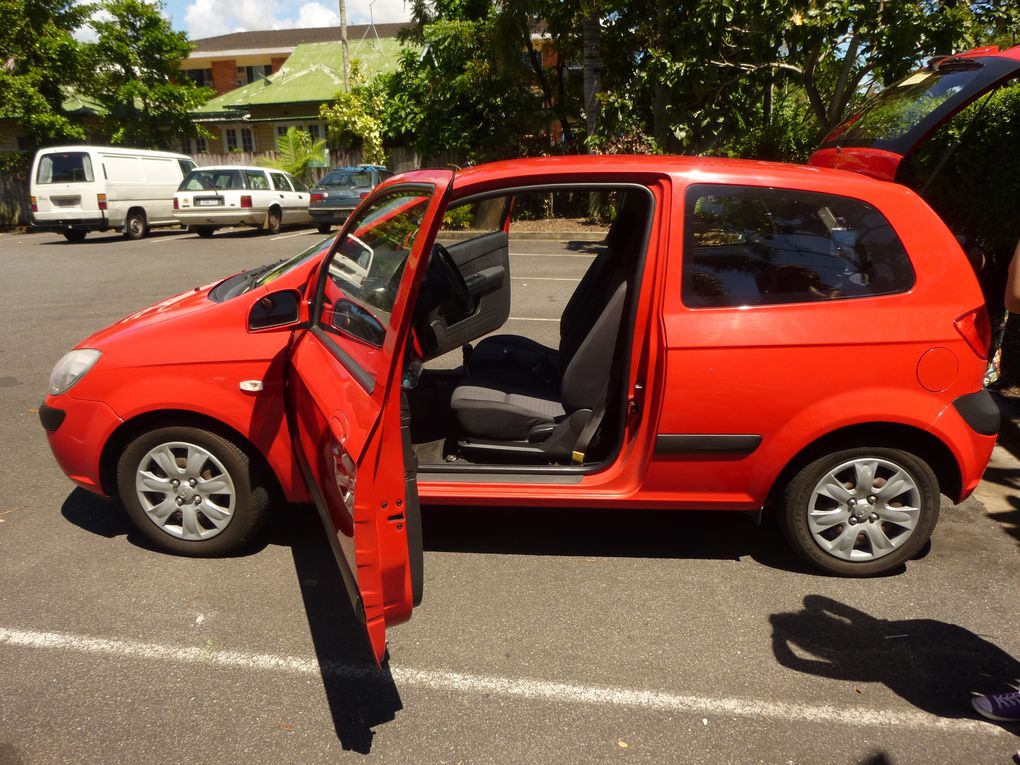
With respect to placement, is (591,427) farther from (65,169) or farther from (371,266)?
(65,169)

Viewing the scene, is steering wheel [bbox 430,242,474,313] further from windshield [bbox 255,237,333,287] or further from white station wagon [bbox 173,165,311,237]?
white station wagon [bbox 173,165,311,237]

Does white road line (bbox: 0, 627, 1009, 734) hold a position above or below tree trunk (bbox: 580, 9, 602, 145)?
below

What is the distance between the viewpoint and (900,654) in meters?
3.01

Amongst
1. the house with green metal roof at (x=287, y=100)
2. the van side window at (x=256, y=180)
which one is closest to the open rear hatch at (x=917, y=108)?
the van side window at (x=256, y=180)

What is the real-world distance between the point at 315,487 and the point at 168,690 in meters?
0.88

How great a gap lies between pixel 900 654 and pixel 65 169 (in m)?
19.4

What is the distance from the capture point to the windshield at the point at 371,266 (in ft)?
9.61

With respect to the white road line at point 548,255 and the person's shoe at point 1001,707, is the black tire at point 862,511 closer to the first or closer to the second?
the person's shoe at point 1001,707

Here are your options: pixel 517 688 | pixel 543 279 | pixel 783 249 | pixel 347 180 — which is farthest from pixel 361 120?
pixel 517 688

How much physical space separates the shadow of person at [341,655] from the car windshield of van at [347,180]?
1731 cm

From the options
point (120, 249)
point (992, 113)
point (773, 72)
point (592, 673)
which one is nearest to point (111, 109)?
point (120, 249)

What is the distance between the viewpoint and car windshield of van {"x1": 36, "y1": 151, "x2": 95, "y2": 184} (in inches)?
687

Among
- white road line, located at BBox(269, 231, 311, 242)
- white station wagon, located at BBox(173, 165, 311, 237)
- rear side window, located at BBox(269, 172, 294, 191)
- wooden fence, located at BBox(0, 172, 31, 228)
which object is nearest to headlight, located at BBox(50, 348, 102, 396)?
white road line, located at BBox(269, 231, 311, 242)

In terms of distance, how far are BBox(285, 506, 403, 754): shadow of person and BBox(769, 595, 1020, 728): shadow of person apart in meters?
1.50
